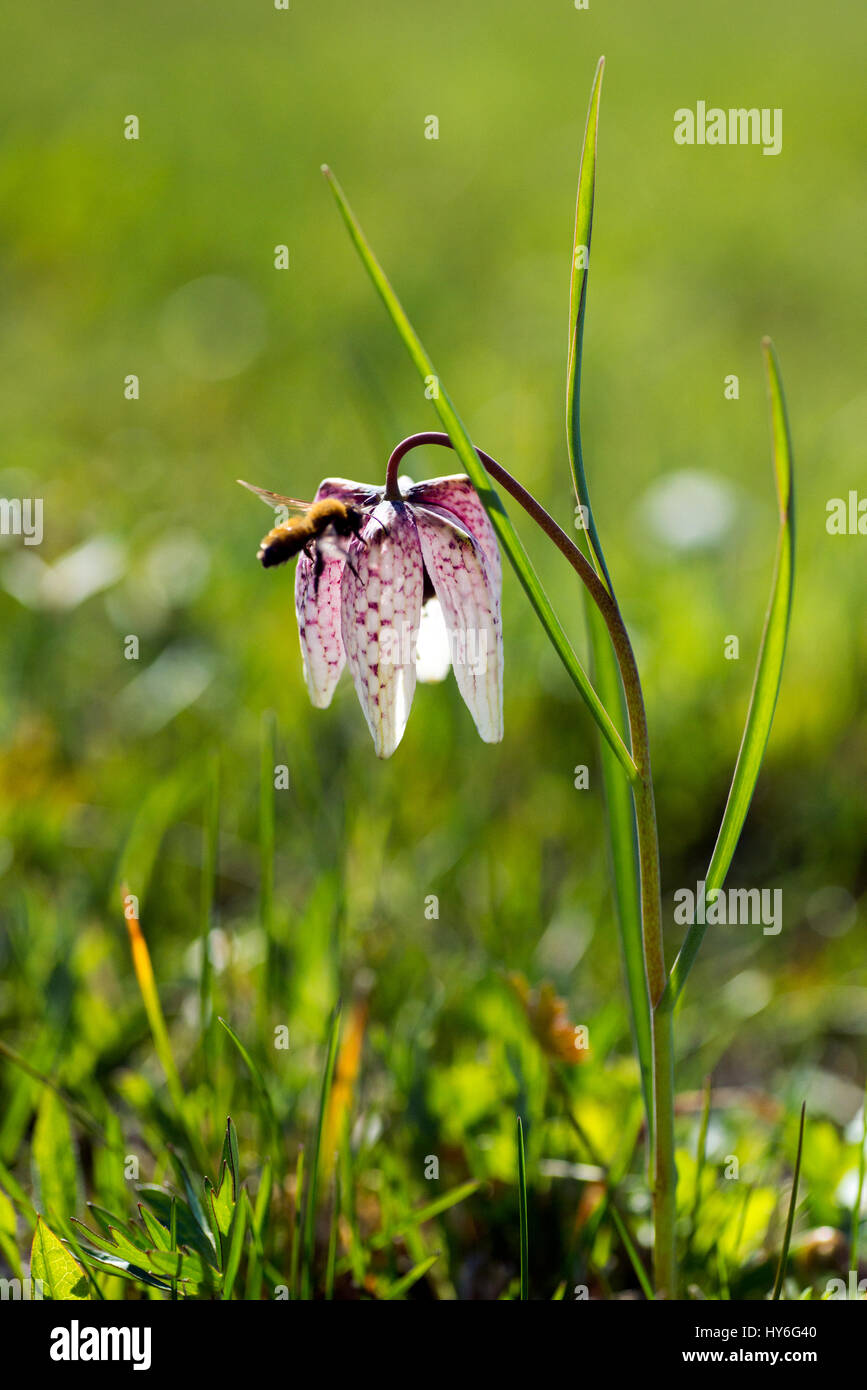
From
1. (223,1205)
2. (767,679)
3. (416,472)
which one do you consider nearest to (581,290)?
(767,679)

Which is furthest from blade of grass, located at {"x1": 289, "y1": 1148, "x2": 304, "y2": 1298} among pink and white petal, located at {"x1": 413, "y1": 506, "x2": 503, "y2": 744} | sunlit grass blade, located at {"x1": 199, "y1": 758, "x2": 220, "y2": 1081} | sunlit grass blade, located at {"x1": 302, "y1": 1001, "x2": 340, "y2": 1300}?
pink and white petal, located at {"x1": 413, "y1": 506, "x2": 503, "y2": 744}

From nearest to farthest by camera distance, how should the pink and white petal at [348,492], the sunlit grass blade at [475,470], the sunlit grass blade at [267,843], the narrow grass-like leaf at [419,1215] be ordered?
the sunlit grass blade at [475,470]
the pink and white petal at [348,492]
the narrow grass-like leaf at [419,1215]
the sunlit grass blade at [267,843]

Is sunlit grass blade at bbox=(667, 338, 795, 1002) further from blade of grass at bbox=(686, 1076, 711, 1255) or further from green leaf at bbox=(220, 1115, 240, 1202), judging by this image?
green leaf at bbox=(220, 1115, 240, 1202)

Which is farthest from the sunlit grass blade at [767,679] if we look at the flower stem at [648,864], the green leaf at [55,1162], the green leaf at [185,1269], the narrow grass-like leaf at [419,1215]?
the green leaf at [55,1162]

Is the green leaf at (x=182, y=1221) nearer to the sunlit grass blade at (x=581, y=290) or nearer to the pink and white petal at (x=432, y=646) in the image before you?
the pink and white petal at (x=432, y=646)

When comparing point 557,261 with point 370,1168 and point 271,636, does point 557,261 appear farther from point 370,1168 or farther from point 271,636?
point 370,1168

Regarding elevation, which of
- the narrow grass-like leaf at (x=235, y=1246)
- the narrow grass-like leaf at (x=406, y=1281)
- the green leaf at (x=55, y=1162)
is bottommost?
→ the narrow grass-like leaf at (x=406, y=1281)

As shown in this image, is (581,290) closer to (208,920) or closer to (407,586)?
(407,586)
